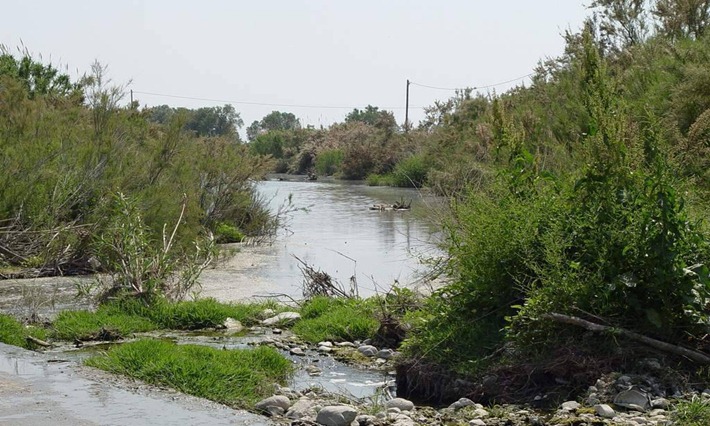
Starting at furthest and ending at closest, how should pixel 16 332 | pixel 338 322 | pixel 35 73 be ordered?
pixel 35 73, pixel 338 322, pixel 16 332

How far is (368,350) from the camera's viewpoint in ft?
38.0

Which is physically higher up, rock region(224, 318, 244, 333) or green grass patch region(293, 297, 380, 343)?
green grass patch region(293, 297, 380, 343)

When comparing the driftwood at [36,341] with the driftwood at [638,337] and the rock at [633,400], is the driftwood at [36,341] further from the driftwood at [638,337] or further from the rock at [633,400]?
the rock at [633,400]

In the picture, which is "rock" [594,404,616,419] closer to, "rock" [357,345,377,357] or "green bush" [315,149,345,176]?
"rock" [357,345,377,357]

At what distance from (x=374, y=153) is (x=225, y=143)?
4282cm

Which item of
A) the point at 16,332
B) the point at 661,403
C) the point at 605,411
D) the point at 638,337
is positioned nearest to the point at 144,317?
the point at 16,332

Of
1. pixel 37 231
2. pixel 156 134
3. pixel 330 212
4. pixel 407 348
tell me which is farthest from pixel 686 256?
A: pixel 330 212

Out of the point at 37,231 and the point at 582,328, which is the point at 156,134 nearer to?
the point at 37,231

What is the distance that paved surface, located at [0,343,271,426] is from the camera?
782cm

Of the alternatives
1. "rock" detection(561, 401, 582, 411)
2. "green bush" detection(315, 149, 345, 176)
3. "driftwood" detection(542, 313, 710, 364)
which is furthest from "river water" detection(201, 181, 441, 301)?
"green bush" detection(315, 149, 345, 176)

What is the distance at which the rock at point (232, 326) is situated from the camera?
1327cm

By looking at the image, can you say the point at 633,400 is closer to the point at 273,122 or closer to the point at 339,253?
the point at 339,253

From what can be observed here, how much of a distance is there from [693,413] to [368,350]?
4776mm

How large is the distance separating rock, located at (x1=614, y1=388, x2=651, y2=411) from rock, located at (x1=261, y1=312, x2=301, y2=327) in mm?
6145
